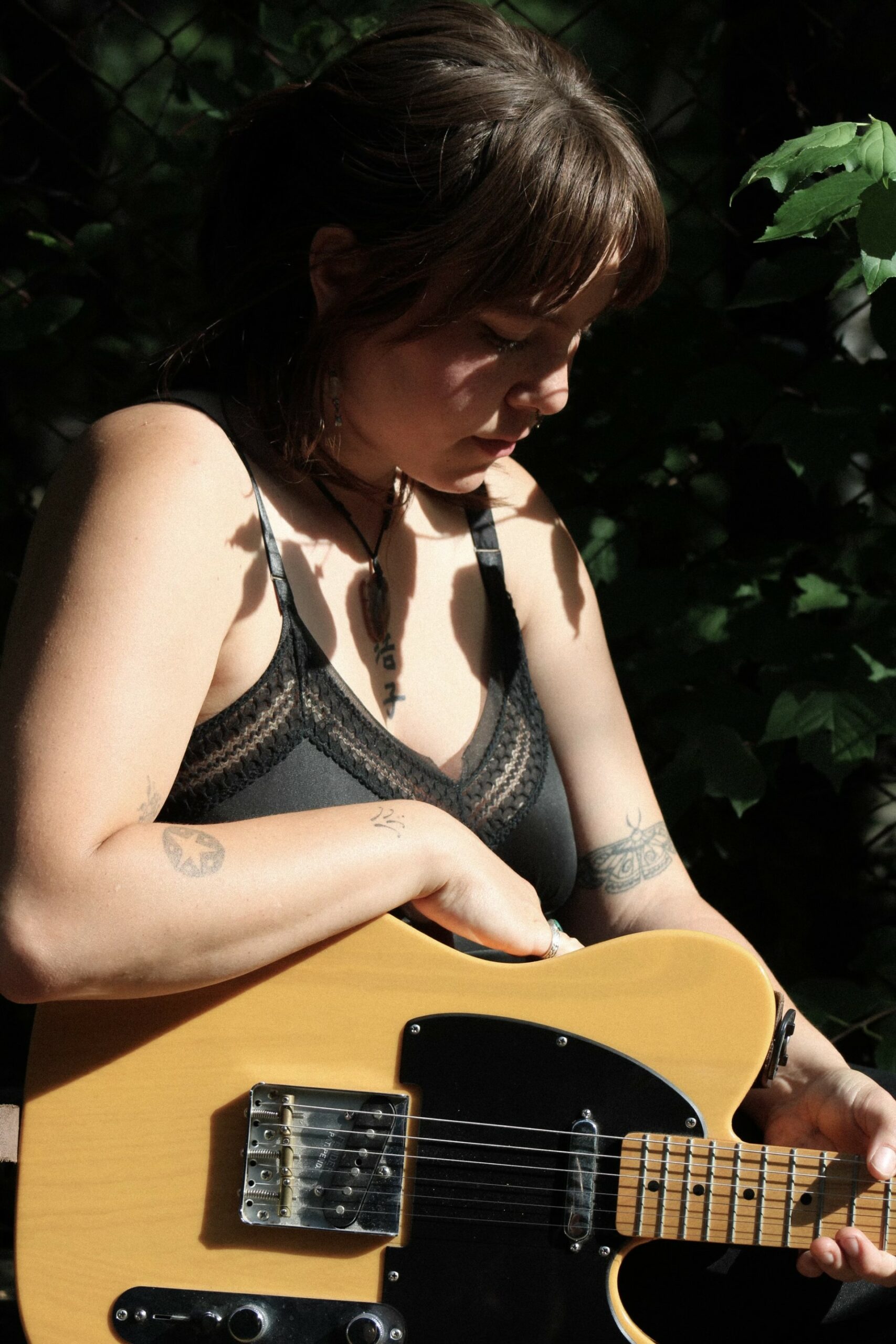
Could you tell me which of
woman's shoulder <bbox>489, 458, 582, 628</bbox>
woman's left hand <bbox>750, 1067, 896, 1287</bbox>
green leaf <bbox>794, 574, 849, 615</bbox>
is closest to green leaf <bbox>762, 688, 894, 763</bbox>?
green leaf <bbox>794, 574, 849, 615</bbox>

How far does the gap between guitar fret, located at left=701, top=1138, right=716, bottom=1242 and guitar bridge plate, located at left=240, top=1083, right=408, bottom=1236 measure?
0.31 m

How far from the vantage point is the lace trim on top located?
138 centimetres

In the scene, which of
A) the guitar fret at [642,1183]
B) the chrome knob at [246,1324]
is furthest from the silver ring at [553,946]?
the chrome knob at [246,1324]

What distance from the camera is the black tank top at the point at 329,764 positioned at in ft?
4.54

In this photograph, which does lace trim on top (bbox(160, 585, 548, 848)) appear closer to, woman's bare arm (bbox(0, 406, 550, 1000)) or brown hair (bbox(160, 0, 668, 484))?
woman's bare arm (bbox(0, 406, 550, 1000))

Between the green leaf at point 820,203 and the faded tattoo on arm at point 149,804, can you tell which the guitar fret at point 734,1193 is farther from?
the green leaf at point 820,203

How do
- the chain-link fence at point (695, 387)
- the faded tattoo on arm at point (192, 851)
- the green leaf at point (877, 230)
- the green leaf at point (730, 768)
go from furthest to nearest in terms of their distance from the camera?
the chain-link fence at point (695, 387), the green leaf at point (730, 768), the faded tattoo on arm at point (192, 851), the green leaf at point (877, 230)

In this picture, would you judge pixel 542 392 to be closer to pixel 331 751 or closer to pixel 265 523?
pixel 265 523

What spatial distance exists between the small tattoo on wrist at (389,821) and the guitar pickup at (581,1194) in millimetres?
369

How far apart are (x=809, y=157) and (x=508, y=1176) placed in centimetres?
102

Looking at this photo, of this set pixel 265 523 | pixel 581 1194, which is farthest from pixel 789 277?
pixel 581 1194

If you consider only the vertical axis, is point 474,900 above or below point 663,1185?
above

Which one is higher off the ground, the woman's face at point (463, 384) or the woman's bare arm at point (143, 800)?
the woman's face at point (463, 384)

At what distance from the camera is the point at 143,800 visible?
4.04ft
